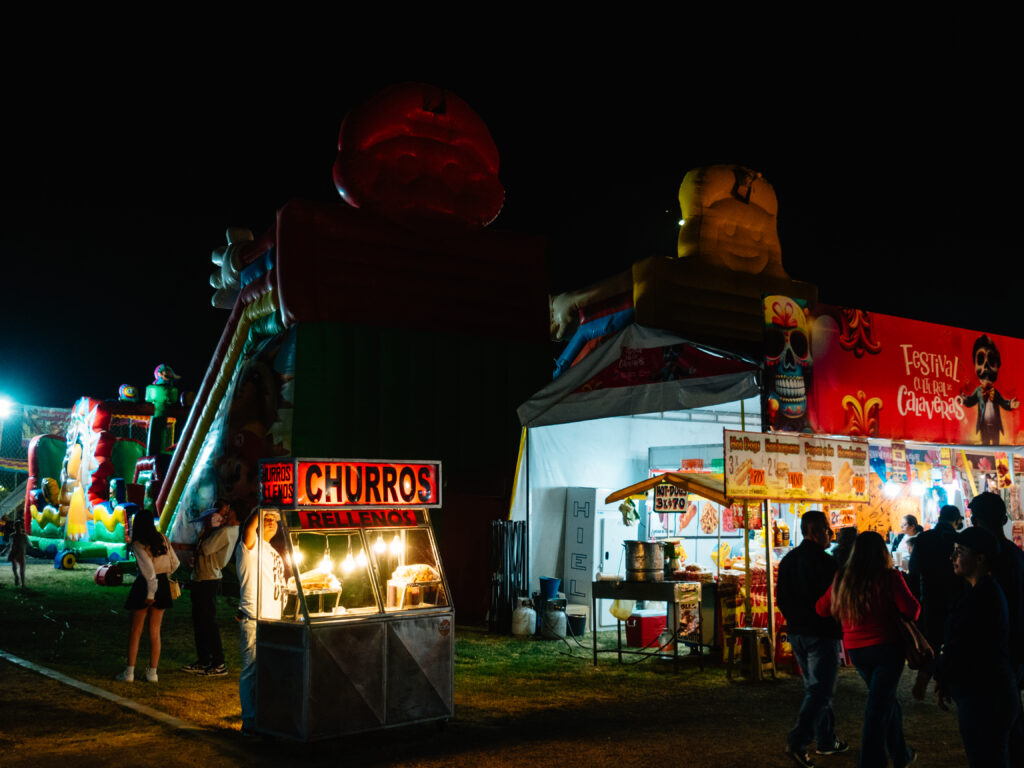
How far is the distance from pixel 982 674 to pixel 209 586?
303 inches

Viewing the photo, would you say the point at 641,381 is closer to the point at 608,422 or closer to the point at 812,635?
the point at 608,422

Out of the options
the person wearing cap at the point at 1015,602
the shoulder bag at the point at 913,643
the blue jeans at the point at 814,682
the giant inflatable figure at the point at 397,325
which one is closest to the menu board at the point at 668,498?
the giant inflatable figure at the point at 397,325

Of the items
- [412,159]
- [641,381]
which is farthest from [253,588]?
[412,159]

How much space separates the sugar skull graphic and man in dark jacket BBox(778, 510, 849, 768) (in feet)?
12.8

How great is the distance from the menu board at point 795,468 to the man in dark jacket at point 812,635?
313 centimetres

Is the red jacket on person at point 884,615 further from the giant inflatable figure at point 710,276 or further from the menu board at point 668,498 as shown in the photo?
the giant inflatable figure at point 710,276

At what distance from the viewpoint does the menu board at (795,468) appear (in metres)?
10.2

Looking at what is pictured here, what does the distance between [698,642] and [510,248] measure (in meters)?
8.97

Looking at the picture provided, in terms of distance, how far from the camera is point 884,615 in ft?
18.6

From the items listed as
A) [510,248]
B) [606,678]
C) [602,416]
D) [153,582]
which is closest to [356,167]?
[510,248]

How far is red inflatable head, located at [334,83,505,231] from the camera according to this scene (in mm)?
16688

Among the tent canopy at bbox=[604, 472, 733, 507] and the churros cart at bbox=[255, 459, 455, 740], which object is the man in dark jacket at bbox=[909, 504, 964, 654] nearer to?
the tent canopy at bbox=[604, 472, 733, 507]

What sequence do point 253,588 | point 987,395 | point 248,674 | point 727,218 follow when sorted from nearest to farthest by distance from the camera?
point 248,674, point 253,588, point 987,395, point 727,218

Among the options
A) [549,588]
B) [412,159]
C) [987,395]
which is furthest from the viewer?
[412,159]
